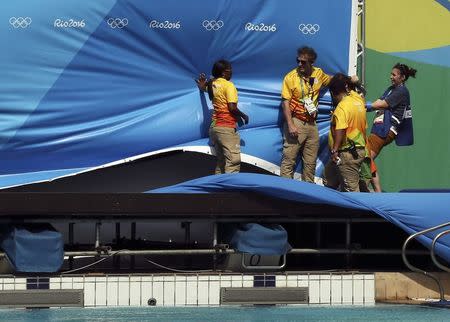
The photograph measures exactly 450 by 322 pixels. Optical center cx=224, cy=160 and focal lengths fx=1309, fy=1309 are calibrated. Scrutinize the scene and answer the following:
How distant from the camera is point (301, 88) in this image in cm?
1223

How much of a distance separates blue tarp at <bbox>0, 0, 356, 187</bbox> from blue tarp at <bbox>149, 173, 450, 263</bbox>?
3.93 ft

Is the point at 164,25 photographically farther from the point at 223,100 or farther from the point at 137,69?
the point at 223,100

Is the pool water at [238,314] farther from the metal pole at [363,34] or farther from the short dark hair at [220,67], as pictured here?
the metal pole at [363,34]

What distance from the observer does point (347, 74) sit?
12594 millimetres

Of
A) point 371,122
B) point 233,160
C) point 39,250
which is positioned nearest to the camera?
point 39,250

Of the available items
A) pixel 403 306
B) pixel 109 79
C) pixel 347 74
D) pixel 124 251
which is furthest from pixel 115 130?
pixel 403 306

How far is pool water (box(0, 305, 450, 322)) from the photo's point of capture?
1009 cm

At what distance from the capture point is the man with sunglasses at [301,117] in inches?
482

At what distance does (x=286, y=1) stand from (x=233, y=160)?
5.36 ft

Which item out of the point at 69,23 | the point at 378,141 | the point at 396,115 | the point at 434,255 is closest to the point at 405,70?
the point at 396,115

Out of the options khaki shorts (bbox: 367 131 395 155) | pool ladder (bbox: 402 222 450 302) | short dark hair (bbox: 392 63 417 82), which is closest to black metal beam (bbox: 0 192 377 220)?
pool ladder (bbox: 402 222 450 302)

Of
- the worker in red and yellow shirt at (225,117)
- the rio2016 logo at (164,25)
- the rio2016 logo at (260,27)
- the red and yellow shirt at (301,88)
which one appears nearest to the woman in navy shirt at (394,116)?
the red and yellow shirt at (301,88)

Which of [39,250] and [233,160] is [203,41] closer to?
[233,160]

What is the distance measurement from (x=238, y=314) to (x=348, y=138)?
7.83 feet
